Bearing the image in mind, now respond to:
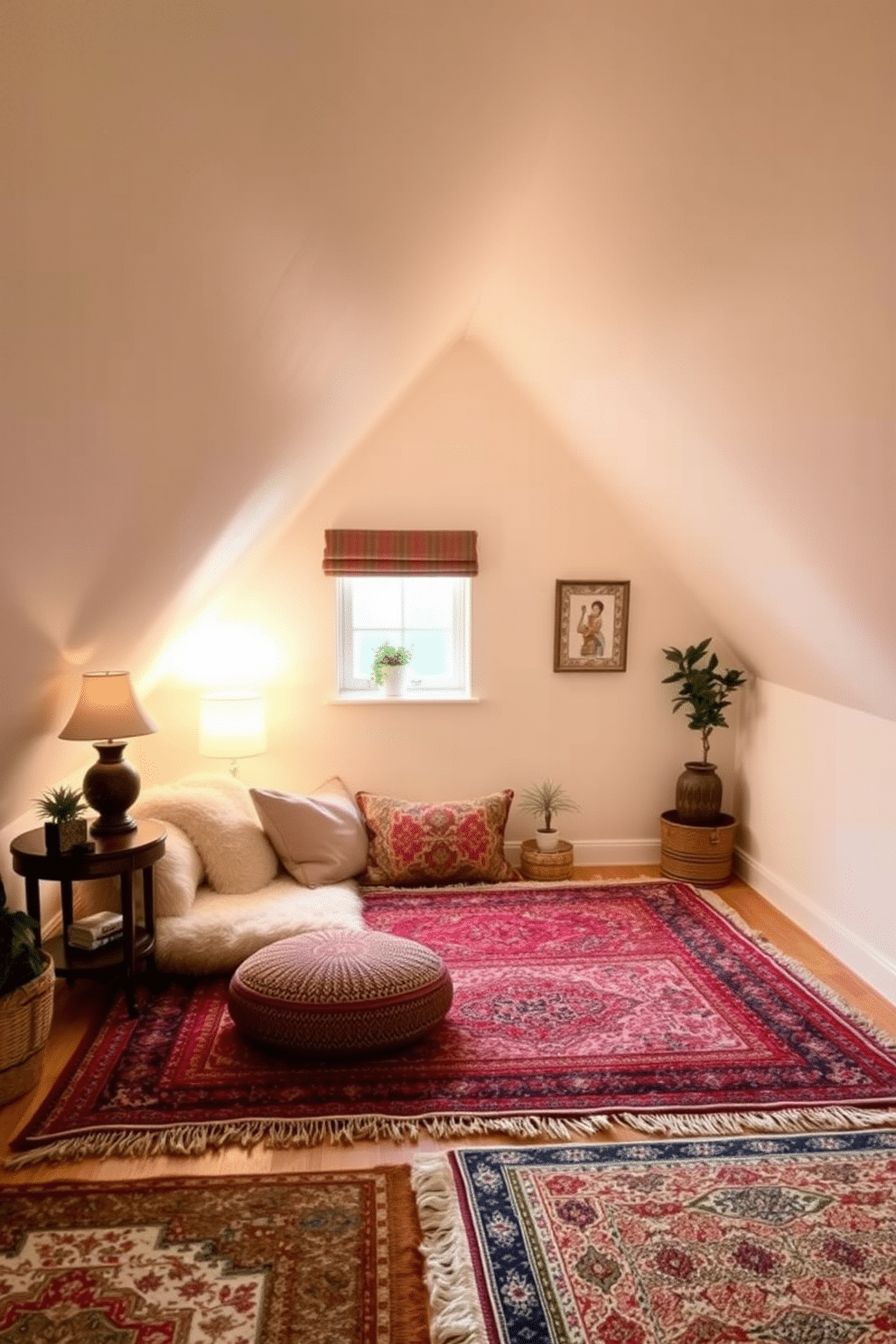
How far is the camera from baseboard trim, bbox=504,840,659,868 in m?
5.11

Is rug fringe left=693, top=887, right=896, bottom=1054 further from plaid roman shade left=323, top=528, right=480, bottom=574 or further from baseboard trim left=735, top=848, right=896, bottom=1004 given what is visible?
plaid roman shade left=323, top=528, right=480, bottom=574

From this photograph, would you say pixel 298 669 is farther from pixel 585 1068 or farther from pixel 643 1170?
pixel 643 1170

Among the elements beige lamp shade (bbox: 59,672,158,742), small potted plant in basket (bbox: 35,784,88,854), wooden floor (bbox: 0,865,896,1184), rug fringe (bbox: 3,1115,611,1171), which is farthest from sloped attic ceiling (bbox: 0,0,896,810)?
rug fringe (bbox: 3,1115,611,1171)

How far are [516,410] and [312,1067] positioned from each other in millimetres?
3227

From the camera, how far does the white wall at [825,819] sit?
3.62 metres

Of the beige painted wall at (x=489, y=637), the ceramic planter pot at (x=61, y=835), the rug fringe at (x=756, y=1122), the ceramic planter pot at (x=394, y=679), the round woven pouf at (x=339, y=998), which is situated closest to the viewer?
the rug fringe at (x=756, y=1122)

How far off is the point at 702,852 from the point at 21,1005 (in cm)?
315

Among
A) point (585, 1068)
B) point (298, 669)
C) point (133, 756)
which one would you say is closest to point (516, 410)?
point (298, 669)

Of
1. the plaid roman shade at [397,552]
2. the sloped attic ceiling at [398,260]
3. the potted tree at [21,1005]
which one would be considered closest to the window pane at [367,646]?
the plaid roman shade at [397,552]

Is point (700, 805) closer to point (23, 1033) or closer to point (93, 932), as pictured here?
point (93, 932)

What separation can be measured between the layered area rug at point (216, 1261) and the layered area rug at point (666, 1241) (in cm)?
10

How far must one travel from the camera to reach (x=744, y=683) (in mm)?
5000

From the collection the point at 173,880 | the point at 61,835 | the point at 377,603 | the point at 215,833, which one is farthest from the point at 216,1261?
the point at 377,603

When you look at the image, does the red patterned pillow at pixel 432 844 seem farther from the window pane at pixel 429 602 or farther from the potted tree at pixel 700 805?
the window pane at pixel 429 602
